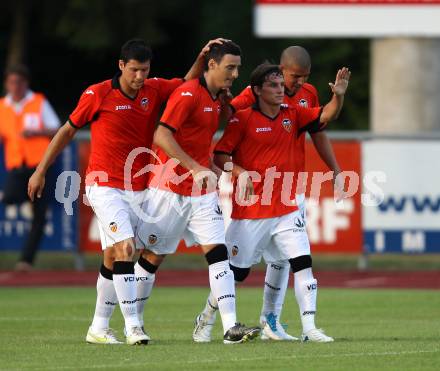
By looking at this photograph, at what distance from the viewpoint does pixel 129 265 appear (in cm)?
1127

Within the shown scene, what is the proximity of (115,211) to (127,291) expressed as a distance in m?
0.60

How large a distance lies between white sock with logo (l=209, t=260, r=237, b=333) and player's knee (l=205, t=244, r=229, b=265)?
3 centimetres

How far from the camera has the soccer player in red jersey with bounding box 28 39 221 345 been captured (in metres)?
11.2

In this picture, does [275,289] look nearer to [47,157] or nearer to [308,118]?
[308,118]

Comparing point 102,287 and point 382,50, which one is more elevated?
point 382,50

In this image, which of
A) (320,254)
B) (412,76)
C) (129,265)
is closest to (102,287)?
(129,265)

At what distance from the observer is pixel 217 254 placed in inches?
441

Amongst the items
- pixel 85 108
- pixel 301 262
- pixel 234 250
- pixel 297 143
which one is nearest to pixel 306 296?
pixel 301 262

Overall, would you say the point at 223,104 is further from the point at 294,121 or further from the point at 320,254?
the point at 320,254

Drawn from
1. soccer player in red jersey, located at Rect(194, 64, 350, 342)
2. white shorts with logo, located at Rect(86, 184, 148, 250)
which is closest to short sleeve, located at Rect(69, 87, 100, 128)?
white shorts with logo, located at Rect(86, 184, 148, 250)

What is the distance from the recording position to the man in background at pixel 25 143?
19.0m

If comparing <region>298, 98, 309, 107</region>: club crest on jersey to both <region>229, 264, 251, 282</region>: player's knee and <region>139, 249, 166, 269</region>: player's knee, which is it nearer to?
<region>229, 264, 251, 282</region>: player's knee

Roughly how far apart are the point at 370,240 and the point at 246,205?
26.5ft

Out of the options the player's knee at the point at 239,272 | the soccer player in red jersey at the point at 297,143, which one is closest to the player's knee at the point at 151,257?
the player's knee at the point at 239,272
